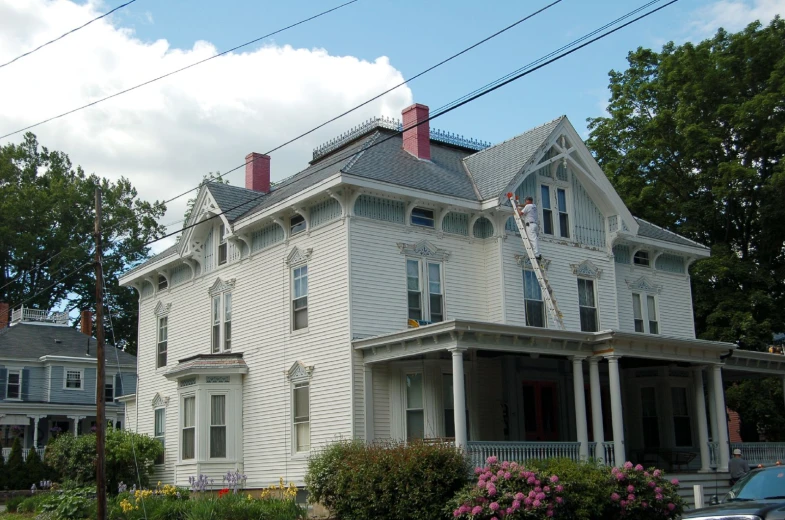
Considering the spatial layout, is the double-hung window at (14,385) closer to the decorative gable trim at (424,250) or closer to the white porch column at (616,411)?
the decorative gable trim at (424,250)

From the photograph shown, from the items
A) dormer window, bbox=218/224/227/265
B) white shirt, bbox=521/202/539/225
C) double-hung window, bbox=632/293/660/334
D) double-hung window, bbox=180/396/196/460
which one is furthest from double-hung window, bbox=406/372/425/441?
double-hung window, bbox=632/293/660/334

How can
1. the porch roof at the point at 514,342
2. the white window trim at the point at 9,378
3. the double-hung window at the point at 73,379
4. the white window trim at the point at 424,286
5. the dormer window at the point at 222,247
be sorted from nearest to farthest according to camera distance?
the porch roof at the point at 514,342 → the white window trim at the point at 424,286 → the dormer window at the point at 222,247 → the white window trim at the point at 9,378 → the double-hung window at the point at 73,379

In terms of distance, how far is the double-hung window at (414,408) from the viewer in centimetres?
2128

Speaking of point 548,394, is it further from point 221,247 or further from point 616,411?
point 221,247

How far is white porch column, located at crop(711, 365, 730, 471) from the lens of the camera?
2270cm

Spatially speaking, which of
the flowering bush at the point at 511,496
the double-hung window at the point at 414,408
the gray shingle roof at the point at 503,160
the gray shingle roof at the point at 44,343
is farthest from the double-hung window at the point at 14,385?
the flowering bush at the point at 511,496

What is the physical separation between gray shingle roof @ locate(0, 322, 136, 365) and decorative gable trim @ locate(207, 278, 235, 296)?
2320cm

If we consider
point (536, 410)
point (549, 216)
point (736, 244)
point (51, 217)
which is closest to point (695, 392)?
point (536, 410)

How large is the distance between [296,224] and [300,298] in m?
2.06

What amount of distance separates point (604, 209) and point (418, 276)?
6.93m

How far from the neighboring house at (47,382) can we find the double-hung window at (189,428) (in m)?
21.5

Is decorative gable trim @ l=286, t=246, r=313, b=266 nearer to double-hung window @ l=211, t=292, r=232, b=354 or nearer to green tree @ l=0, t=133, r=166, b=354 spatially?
double-hung window @ l=211, t=292, r=232, b=354

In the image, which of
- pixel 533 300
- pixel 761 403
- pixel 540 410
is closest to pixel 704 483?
pixel 540 410

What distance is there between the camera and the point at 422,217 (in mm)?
23125
